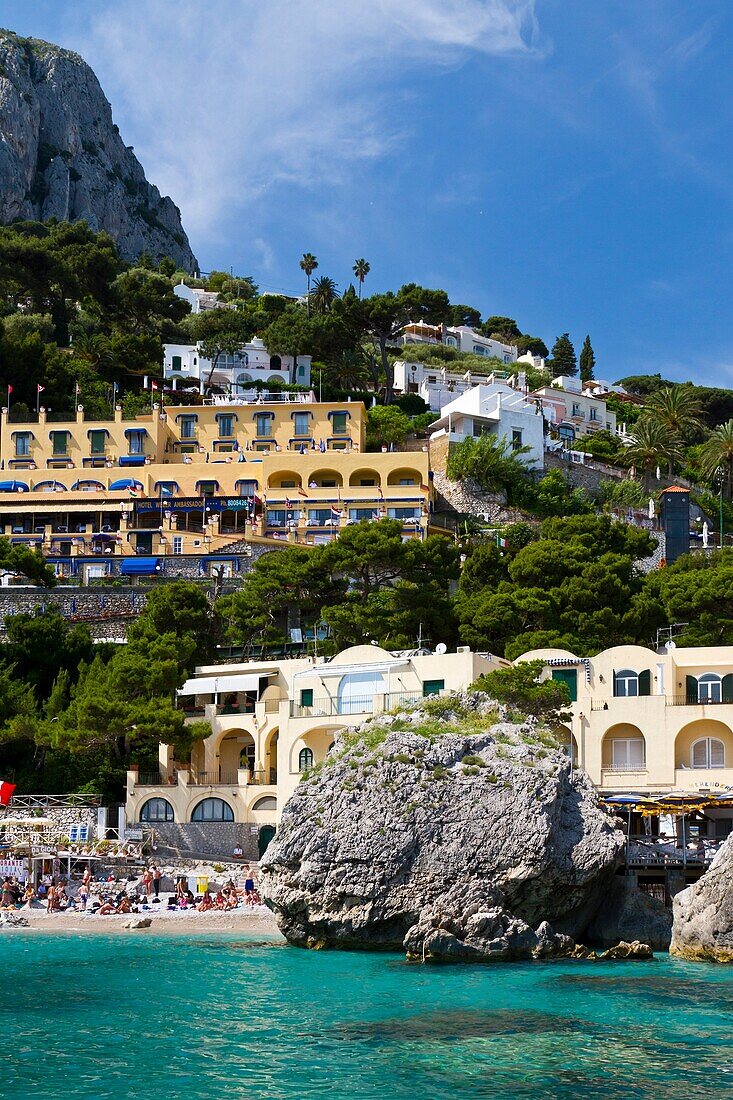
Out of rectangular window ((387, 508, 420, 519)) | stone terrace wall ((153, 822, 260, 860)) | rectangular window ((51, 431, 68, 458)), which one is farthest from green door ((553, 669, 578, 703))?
rectangular window ((51, 431, 68, 458))

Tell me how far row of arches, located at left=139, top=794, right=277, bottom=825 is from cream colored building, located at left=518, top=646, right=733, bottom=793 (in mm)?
11606

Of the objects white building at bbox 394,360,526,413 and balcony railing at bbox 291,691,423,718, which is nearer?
balcony railing at bbox 291,691,423,718

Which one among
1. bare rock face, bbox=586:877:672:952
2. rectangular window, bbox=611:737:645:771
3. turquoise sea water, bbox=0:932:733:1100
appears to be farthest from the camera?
rectangular window, bbox=611:737:645:771

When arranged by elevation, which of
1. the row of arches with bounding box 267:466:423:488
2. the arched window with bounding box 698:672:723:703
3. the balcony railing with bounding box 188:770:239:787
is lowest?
the balcony railing with bounding box 188:770:239:787

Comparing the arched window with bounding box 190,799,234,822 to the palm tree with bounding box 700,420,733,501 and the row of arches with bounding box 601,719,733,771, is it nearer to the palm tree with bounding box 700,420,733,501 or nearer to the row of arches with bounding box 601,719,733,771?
the row of arches with bounding box 601,719,733,771

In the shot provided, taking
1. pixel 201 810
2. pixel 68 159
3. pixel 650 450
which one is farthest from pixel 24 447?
pixel 68 159

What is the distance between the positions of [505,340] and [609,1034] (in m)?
121

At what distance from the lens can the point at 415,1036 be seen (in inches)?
969

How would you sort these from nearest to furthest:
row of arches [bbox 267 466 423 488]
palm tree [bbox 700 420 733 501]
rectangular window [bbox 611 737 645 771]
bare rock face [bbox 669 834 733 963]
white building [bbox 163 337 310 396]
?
bare rock face [bbox 669 834 733 963] < rectangular window [bbox 611 737 645 771] < row of arches [bbox 267 466 423 488] < palm tree [bbox 700 420 733 501] < white building [bbox 163 337 310 396]

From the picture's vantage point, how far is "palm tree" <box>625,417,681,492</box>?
8606 cm

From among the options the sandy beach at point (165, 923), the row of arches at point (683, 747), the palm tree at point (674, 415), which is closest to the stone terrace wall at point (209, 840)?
the sandy beach at point (165, 923)

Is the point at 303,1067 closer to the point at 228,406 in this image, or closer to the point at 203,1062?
the point at 203,1062

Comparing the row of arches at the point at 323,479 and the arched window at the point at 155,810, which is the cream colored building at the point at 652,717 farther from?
the row of arches at the point at 323,479

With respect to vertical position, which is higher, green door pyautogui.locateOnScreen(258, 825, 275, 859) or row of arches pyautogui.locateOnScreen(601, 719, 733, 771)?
row of arches pyautogui.locateOnScreen(601, 719, 733, 771)
